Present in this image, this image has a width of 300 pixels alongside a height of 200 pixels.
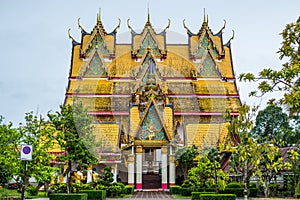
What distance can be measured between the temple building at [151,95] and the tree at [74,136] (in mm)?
5436

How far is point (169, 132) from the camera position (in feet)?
70.0

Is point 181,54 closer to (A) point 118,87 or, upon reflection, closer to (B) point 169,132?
(A) point 118,87

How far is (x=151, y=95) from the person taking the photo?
856 inches

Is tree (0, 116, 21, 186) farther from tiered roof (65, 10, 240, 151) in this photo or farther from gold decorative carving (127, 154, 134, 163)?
tiered roof (65, 10, 240, 151)

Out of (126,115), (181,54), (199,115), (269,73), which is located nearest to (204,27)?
(181,54)

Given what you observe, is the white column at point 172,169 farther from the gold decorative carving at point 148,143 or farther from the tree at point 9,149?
the tree at point 9,149

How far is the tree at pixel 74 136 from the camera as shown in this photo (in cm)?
1486

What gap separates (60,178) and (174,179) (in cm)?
625

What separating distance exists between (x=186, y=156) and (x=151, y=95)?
13.6 ft

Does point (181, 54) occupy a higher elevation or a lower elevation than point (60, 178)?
higher

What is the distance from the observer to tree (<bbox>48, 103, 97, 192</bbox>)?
14859 mm

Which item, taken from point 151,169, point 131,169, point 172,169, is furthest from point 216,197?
point 151,169

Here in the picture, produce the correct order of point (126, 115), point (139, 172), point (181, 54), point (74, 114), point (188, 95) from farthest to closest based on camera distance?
1. point (181, 54)
2. point (188, 95)
3. point (126, 115)
4. point (139, 172)
5. point (74, 114)

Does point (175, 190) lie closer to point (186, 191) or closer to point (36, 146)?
point (186, 191)
